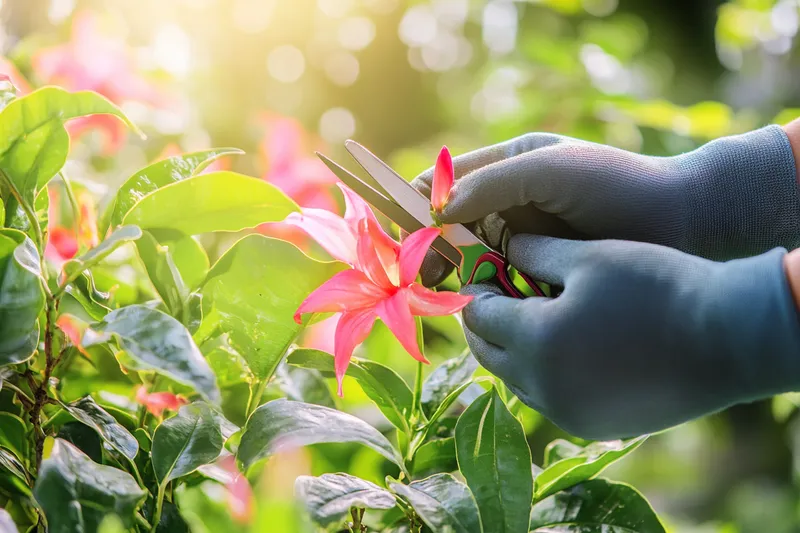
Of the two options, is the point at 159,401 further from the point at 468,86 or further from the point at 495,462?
the point at 468,86

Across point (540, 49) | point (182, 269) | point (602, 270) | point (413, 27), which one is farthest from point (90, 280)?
point (413, 27)

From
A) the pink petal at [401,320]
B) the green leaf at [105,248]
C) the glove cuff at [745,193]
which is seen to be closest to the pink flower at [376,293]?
the pink petal at [401,320]

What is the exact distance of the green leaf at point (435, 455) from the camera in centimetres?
51

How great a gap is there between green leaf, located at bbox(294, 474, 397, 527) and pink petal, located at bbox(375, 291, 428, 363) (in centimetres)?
9

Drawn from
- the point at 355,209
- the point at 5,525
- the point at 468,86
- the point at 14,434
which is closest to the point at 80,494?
the point at 5,525

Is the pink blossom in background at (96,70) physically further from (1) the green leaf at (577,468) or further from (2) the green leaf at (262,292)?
(1) the green leaf at (577,468)

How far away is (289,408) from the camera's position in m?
0.43

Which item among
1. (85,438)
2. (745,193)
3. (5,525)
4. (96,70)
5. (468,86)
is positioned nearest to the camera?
(5,525)

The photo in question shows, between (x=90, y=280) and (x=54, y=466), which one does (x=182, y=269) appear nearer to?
(x=90, y=280)

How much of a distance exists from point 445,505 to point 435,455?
10 centimetres

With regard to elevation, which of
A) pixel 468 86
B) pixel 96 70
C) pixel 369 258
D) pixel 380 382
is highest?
pixel 96 70

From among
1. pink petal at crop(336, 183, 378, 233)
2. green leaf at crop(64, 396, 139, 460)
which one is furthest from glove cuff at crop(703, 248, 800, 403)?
green leaf at crop(64, 396, 139, 460)

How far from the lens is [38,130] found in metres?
0.43

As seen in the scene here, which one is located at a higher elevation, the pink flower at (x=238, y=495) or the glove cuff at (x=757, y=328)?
the glove cuff at (x=757, y=328)
